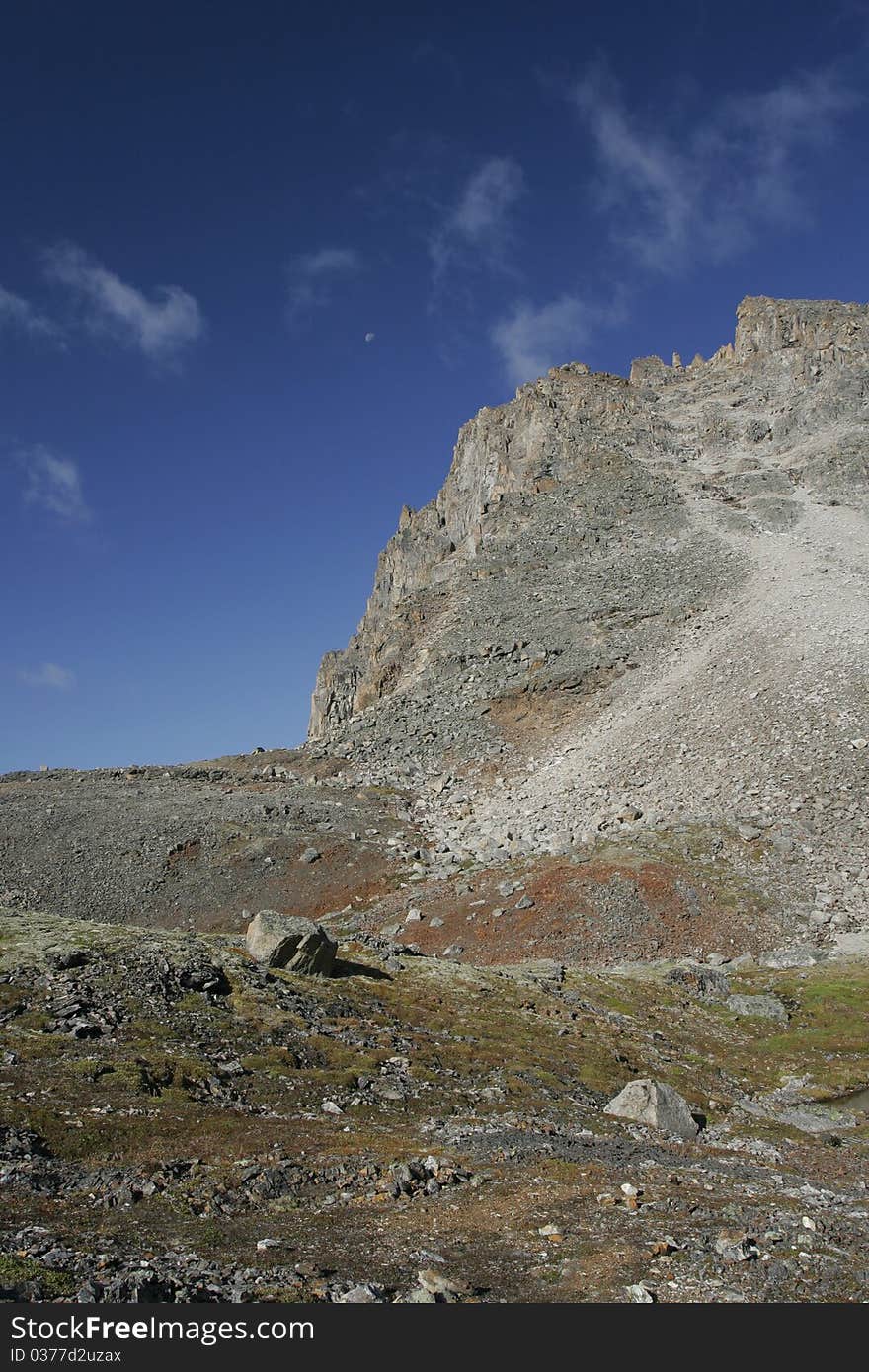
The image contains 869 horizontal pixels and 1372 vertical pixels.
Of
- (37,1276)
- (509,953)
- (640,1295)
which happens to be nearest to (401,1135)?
(640,1295)

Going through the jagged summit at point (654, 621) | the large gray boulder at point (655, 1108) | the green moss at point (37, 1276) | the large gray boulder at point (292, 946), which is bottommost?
the large gray boulder at point (655, 1108)

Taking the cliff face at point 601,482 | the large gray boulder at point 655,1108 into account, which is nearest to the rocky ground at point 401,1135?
the large gray boulder at point 655,1108

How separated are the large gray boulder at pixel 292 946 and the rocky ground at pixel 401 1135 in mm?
1196

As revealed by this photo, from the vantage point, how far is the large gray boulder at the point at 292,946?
98.2 feet

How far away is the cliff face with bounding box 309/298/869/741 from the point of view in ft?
313

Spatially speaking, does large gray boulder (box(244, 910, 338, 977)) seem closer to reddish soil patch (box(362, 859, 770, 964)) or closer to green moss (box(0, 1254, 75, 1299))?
reddish soil patch (box(362, 859, 770, 964))

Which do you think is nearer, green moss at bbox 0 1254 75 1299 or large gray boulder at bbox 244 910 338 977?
green moss at bbox 0 1254 75 1299

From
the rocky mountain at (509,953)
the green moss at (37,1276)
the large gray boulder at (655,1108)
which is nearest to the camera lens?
the green moss at (37,1276)

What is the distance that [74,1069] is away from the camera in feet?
61.7

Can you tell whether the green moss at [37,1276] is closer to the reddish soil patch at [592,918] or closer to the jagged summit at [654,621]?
the reddish soil patch at [592,918]

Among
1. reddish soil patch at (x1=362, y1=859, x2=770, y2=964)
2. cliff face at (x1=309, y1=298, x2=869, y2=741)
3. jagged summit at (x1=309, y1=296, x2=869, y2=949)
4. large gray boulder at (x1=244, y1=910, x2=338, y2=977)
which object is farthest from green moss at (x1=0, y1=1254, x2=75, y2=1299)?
cliff face at (x1=309, y1=298, x2=869, y2=741)

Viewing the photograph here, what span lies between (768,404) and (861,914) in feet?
386

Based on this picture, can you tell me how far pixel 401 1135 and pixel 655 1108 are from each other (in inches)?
307

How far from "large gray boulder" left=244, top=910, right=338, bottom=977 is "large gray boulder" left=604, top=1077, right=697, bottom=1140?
12.6 metres
